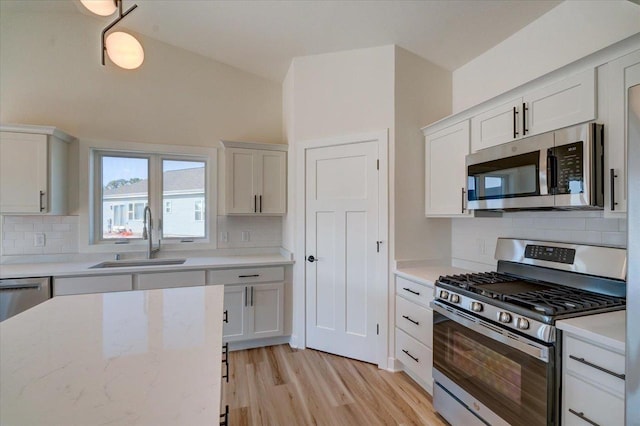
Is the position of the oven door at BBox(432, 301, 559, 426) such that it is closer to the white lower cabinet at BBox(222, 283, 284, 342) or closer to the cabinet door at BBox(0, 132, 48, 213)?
the white lower cabinet at BBox(222, 283, 284, 342)

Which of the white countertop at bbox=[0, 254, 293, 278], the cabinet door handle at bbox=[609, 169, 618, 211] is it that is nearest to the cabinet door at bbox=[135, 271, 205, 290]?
the white countertop at bbox=[0, 254, 293, 278]

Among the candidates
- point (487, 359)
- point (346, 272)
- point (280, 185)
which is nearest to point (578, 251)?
point (487, 359)

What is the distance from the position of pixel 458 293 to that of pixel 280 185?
2.17 meters

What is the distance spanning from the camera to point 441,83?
2953mm

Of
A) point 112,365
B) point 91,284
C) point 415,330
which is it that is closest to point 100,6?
point 112,365

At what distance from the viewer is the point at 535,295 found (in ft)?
5.54

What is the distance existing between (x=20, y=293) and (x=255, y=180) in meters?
2.21

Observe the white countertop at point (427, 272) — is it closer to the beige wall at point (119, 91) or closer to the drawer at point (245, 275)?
the drawer at point (245, 275)

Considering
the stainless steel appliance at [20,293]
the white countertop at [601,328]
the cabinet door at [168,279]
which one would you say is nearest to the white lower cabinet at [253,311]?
the cabinet door at [168,279]

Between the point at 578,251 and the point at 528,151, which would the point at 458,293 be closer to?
the point at 578,251

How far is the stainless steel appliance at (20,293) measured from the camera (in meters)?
2.53

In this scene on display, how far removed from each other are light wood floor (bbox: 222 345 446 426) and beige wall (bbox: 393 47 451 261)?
1074mm

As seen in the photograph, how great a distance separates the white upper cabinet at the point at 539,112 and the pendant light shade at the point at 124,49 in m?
2.21

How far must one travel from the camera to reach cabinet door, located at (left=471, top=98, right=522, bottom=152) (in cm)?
198
